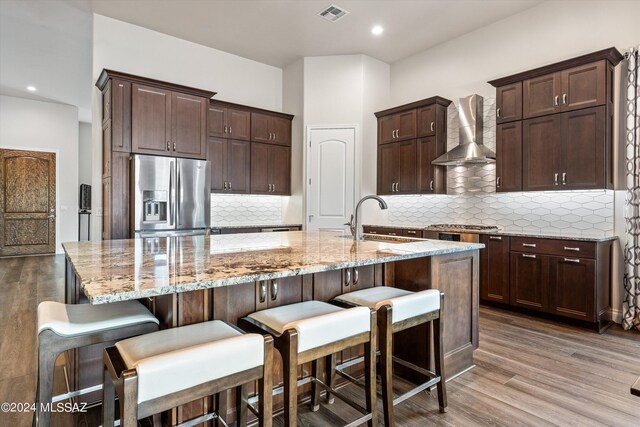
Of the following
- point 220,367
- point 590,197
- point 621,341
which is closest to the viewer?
point 220,367

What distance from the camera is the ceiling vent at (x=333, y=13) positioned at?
418 cm

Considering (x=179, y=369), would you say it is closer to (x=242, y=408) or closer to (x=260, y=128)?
(x=242, y=408)

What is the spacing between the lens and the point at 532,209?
163 inches

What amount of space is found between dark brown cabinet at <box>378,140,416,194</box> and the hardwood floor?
2.17 meters

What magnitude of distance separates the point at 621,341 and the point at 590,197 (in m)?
1.45

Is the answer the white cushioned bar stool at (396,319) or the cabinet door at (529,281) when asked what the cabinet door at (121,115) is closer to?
the white cushioned bar stool at (396,319)

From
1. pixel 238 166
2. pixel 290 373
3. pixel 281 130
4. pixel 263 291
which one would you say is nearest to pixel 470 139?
pixel 281 130

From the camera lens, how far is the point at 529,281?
368cm

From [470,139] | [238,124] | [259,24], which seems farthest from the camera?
[238,124]

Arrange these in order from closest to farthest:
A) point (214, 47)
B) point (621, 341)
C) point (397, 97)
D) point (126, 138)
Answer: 1. point (621, 341)
2. point (126, 138)
3. point (214, 47)
4. point (397, 97)

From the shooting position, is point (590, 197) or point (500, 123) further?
point (500, 123)

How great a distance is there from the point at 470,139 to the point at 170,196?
376cm

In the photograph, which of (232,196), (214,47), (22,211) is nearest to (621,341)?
(232,196)

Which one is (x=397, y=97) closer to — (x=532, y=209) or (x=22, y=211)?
(x=532, y=209)
